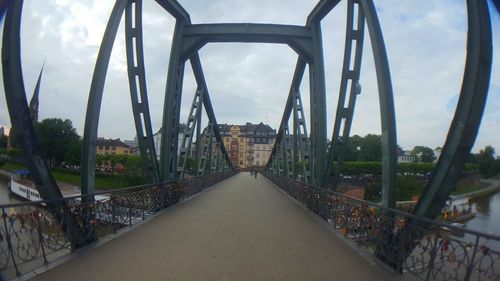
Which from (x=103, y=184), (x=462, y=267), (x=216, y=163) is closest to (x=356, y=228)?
(x=462, y=267)

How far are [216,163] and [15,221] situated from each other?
29127mm

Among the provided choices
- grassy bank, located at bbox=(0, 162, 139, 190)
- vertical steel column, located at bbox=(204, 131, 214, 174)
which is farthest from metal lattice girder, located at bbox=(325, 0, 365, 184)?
grassy bank, located at bbox=(0, 162, 139, 190)

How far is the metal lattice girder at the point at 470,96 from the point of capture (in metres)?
3.81

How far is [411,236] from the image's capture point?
447 centimetres

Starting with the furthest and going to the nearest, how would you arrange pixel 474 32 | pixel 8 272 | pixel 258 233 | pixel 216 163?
pixel 216 163, pixel 258 233, pixel 8 272, pixel 474 32

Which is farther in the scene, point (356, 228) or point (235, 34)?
point (235, 34)

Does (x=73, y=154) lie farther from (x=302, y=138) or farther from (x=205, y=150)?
(x=302, y=138)

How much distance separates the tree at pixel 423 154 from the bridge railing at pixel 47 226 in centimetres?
7779

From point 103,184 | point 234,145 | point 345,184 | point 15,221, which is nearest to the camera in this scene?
point 15,221

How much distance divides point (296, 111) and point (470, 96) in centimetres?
1194

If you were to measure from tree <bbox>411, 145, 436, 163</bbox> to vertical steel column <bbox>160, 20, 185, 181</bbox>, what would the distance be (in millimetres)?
73575

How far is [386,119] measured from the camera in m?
5.57

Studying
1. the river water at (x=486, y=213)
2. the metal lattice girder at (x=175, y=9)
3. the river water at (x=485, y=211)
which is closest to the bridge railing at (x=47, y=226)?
the metal lattice girder at (x=175, y=9)

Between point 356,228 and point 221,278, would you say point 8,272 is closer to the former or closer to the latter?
point 221,278
